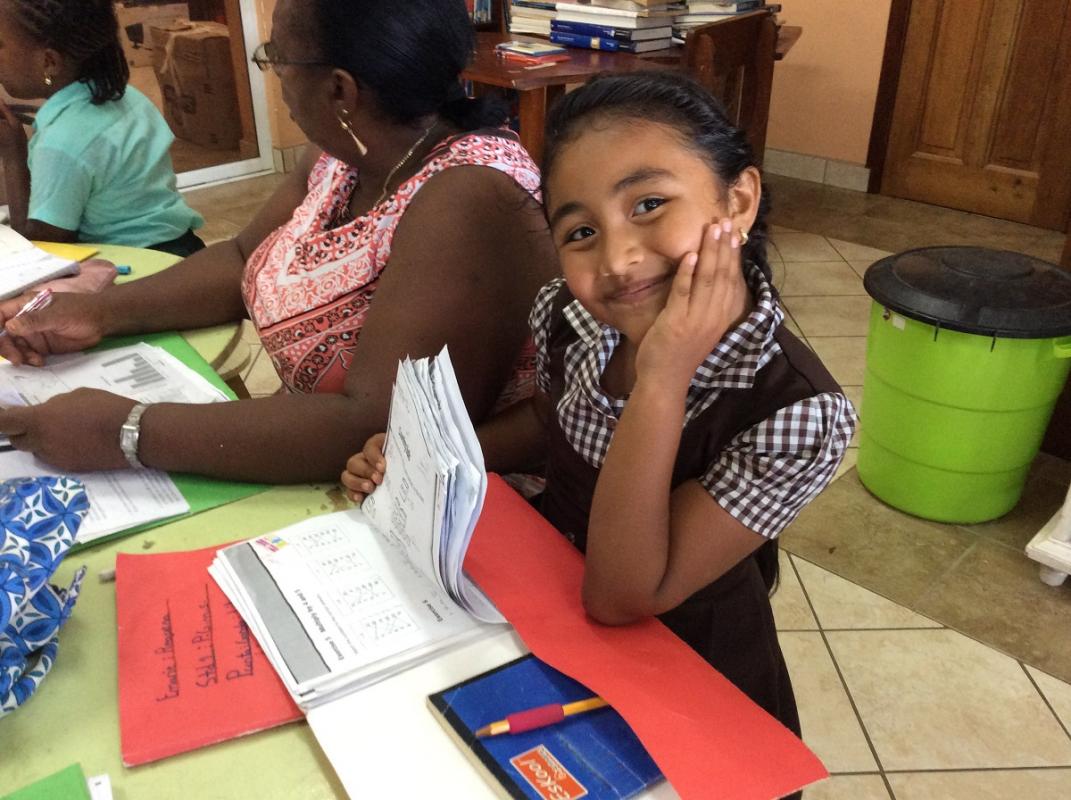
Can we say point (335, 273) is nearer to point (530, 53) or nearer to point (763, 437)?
point (763, 437)

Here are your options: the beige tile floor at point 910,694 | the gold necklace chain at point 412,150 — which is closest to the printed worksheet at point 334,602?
the gold necklace chain at point 412,150

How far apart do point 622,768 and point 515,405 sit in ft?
1.86

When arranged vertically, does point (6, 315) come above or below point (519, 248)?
below

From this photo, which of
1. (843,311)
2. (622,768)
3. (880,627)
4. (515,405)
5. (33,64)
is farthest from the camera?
(843,311)

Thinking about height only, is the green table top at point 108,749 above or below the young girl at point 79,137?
below

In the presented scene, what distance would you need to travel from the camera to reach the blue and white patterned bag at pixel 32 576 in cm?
67

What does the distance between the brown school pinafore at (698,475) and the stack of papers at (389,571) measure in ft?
0.69

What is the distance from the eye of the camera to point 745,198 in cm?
85

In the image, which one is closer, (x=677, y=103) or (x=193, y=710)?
(x=193, y=710)

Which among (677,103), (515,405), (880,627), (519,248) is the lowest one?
(880,627)

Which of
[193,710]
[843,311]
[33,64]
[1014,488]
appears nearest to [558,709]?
[193,710]

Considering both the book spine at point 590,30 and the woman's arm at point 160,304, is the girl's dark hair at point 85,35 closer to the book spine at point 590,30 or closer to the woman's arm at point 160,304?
the woman's arm at point 160,304

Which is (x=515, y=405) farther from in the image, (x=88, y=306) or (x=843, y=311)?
(x=843, y=311)

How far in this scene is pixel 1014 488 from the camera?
7.20 feet
